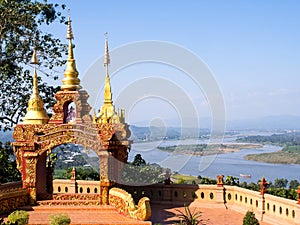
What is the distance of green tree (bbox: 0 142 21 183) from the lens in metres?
17.4

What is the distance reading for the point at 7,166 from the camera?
57.6 feet

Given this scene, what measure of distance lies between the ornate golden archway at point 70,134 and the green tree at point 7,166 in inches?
146

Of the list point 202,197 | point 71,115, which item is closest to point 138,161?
point 202,197

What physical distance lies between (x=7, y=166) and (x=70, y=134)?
5605 millimetres

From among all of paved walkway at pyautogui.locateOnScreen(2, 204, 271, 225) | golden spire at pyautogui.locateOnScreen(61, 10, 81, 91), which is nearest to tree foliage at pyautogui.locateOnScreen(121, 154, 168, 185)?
paved walkway at pyautogui.locateOnScreen(2, 204, 271, 225)

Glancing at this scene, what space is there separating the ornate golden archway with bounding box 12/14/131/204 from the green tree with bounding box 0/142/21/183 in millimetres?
3713

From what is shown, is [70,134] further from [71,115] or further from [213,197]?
[213,197]

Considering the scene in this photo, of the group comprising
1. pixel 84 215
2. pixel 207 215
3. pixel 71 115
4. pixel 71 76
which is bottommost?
pixel 207 215

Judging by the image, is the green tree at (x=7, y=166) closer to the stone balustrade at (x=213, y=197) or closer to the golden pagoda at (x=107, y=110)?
the stone balustrade at (x=213, y=197)

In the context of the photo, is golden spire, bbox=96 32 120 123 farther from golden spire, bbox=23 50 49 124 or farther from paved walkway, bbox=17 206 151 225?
paved walkway, bbox=17 206 151 225

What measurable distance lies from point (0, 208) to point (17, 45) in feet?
25.4

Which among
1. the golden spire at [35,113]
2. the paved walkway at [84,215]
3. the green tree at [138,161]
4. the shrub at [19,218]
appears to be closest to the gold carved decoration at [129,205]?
the paved walkway at [84,215]

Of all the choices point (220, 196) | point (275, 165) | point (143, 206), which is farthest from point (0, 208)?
point (275, 165)

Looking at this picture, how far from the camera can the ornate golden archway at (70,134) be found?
512 inches
